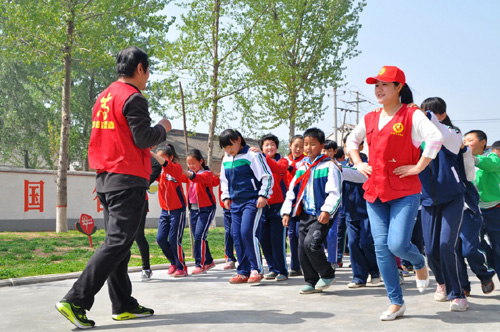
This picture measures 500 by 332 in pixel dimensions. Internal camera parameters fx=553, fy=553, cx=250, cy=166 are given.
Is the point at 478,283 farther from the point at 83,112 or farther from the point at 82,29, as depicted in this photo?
the point at 83,112

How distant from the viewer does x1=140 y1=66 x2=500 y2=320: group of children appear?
4801 mm

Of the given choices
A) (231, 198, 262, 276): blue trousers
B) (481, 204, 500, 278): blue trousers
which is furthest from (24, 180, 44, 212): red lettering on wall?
(481, 204, 500, 278): blue trousers

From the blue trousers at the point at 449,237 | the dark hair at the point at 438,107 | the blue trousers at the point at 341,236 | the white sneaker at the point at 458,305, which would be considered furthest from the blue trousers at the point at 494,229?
the blue trousers at the point at 341,236

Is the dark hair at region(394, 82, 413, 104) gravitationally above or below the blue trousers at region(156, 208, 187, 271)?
above

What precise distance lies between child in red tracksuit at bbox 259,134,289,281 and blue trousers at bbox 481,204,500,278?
113 inches

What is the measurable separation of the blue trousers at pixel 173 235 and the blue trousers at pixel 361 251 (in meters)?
2.72

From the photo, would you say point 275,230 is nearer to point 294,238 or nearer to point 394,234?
point 294,238

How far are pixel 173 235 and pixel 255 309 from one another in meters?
3.40

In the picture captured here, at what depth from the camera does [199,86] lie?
21.2 meters

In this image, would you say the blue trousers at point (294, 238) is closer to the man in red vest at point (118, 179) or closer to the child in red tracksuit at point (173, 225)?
the child in red tracksuit at point (173, 225)

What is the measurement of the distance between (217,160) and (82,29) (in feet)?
107

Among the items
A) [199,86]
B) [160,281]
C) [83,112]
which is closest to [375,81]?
[160,281]

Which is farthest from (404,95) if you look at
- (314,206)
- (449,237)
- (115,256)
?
(115,256)

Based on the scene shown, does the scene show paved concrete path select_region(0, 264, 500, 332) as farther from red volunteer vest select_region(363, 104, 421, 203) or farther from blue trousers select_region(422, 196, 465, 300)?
red volunteer vest select_region(363, 104, 421, 203)
